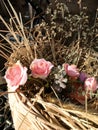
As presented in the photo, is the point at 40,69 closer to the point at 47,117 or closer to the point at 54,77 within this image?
the point at 54,77

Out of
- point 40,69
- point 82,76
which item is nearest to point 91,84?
point 82,76

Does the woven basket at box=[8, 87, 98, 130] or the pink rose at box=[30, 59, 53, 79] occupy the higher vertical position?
the pink rose at box=[30, 59, 53, 79]

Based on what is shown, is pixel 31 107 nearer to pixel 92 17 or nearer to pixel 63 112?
pixel 63 112

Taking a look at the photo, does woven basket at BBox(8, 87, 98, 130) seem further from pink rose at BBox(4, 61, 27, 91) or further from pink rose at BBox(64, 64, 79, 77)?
pink rose at BBox(64, 64, 79, 77)

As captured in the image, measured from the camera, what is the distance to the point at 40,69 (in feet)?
4.76

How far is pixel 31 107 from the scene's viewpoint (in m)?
1.30

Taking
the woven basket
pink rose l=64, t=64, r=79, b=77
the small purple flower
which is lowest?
the woven basket

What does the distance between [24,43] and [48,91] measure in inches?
10.1

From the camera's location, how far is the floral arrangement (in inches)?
55.8

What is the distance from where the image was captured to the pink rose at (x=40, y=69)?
4.76ft

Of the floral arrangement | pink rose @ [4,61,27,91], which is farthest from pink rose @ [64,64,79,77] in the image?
pink rose @ [4,61,27,91]

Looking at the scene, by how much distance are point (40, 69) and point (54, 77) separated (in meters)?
0.09

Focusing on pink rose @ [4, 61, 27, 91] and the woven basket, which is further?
pink rose @ [4, 61, 27, 91]

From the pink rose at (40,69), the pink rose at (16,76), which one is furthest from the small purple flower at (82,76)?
the pink rose at (16,76)
